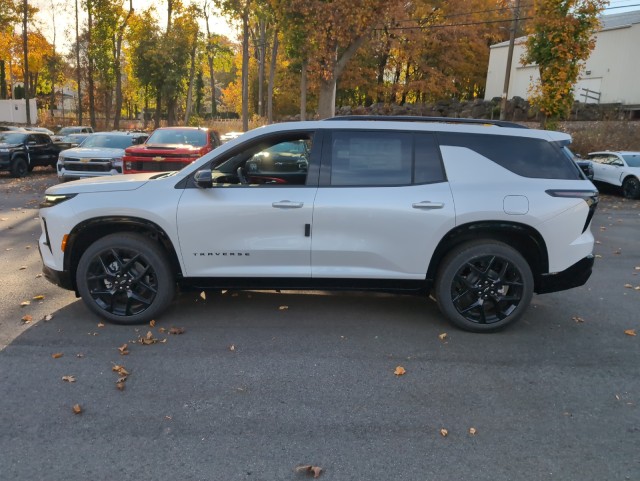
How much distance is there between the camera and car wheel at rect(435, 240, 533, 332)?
15.5 ft

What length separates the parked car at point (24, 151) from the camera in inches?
690

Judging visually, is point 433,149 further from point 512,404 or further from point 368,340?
point 512,404

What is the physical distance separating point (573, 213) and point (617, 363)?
4.28 feet

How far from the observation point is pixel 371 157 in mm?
4781

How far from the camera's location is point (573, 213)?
4.67 meters

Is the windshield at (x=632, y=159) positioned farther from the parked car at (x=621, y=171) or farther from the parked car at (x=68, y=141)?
the parked car at (x=68, y=141)

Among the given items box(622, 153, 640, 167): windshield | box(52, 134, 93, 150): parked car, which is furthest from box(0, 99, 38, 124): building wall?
box(622, 153, 640, 167): windshield

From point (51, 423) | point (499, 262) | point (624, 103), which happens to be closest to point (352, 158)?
point (499, 262)

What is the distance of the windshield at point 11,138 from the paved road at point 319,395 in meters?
14.9

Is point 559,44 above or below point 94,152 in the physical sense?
above

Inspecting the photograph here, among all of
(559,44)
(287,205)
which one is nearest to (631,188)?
(559,44)

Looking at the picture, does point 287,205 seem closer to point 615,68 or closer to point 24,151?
point 24,151

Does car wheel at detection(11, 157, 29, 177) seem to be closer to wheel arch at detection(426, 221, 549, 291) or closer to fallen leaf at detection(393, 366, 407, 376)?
wheel arch at detection(426, 221, 549, 291)

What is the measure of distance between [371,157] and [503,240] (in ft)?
4.71
